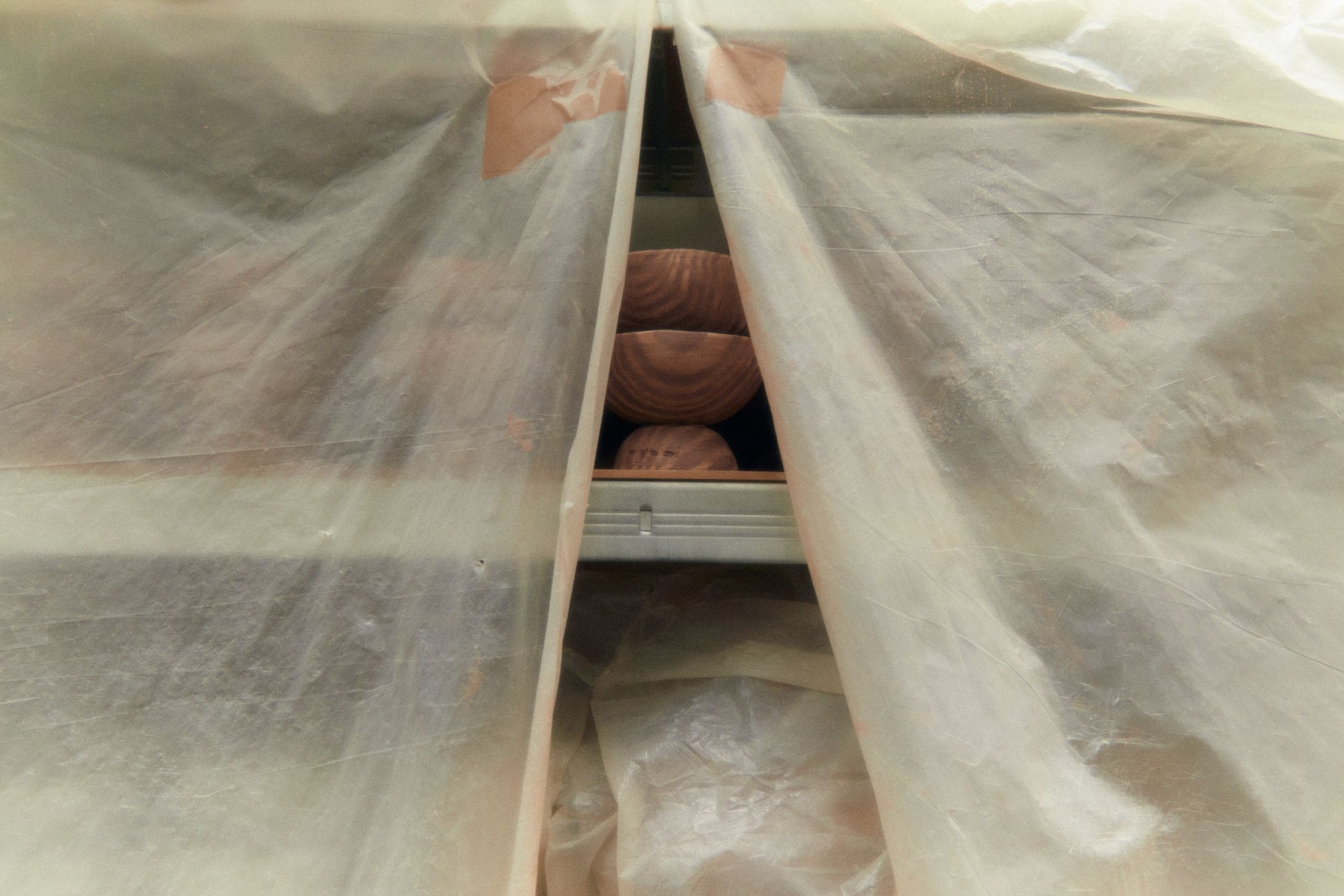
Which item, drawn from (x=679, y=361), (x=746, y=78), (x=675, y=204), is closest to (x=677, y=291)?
(x=679, y=361)

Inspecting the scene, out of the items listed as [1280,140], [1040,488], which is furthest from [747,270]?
[1280,140]

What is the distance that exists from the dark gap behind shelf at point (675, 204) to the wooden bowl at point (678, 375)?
9cm

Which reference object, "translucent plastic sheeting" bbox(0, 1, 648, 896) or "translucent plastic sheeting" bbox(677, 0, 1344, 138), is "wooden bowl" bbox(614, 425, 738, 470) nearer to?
"translucent plastic sheeting" bbox(0, 1, 648, 896)

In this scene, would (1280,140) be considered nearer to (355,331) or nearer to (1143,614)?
(1143,614)

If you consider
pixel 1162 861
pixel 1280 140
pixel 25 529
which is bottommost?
pixel 1162 861

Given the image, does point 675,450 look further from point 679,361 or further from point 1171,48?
point 1171,48

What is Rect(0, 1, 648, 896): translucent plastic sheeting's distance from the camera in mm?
351

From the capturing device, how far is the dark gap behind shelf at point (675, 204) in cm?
71

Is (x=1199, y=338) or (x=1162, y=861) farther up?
(x=1199, y=338)

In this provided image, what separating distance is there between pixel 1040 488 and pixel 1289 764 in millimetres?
167

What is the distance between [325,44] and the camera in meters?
0.44

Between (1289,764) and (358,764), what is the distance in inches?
17.8

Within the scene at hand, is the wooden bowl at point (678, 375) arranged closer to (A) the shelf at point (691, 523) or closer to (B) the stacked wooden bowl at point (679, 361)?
(B) the stacked wooden bowl at point (679, 361)

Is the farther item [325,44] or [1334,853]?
[325,44]
